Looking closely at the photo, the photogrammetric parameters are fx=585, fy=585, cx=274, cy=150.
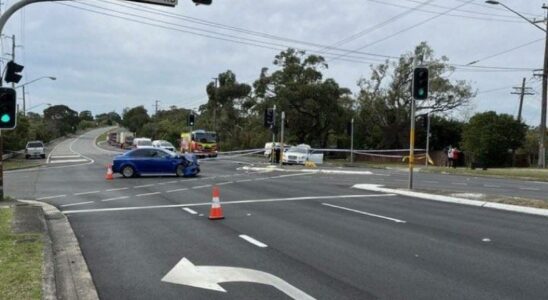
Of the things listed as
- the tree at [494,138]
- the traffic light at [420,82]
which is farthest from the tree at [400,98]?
the traffic light at [420,82]

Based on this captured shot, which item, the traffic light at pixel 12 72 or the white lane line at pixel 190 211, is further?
the traffic light at pixel 12 72

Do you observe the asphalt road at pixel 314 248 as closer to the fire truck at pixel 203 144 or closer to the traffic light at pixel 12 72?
the traffic light at pixel 12 72

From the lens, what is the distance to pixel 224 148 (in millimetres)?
82188

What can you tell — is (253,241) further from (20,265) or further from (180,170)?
(180,170)

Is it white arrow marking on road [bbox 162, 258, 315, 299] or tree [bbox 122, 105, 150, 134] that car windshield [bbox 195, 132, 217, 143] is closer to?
white arrow marking on road [bbox 162, 258, 315, 299]

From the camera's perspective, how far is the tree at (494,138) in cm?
4856

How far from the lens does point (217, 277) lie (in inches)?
302

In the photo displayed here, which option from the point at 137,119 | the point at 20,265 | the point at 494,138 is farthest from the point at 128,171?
the point at 137,119

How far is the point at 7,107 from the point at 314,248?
26.9 ft

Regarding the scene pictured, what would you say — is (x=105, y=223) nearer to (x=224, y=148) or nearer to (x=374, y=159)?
(x=374, y=159)

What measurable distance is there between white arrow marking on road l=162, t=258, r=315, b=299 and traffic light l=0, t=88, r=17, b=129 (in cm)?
731

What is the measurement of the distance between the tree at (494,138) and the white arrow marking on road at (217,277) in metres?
44.4

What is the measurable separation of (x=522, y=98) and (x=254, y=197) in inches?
2230

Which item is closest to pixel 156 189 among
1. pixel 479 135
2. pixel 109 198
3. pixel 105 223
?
pixel 109 198
